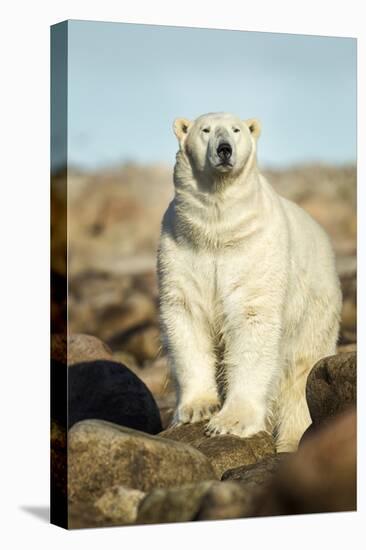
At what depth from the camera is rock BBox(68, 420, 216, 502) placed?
9680 millimetres

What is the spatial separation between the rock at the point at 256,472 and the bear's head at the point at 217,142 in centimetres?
Answer: 246

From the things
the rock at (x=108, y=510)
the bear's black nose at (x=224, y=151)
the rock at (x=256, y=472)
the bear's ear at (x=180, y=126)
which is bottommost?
the rock at (x=108, y=510)

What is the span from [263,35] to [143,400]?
145 inches

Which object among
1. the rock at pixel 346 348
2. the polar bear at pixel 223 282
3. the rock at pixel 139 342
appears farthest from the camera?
the rock at pixel 139 342

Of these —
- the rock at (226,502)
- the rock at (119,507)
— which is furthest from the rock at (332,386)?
the rock at (119,507)

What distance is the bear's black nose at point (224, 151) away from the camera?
1071 cm

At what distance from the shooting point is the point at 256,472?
10336 mm

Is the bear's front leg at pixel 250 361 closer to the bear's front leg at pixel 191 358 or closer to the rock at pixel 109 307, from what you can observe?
the bear's front leg at pixel 191 358

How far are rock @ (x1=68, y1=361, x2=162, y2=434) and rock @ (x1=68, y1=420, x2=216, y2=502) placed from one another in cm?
247

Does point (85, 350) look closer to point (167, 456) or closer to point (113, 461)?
point (167, 456)

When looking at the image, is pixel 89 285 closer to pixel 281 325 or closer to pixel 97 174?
pixel 97 174

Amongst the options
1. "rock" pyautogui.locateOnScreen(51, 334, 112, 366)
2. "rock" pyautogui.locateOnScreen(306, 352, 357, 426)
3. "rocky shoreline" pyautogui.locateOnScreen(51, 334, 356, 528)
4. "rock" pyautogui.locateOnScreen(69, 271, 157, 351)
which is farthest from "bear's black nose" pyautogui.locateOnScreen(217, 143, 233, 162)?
"rock" pyautogui.locateOnScreen(69, 271, 157, 351)

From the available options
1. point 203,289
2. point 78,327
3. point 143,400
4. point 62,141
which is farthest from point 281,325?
point 78,327

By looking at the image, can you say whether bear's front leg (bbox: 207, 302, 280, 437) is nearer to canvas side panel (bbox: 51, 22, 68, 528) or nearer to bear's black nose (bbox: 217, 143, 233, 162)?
bear's black nose (bbox: 217, 143, 233, 162)
